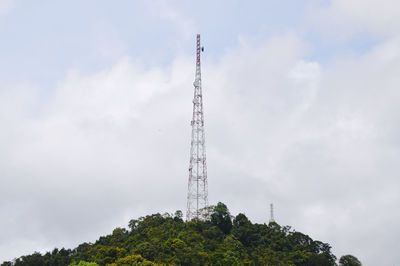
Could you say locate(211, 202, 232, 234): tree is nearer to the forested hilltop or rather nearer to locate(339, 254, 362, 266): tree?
the forested hilltop

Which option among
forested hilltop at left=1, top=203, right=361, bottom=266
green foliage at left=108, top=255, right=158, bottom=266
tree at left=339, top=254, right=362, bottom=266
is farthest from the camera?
tree at left=339, top=254, right=362, bottom=266

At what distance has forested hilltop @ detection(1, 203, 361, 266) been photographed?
55625 millimetres

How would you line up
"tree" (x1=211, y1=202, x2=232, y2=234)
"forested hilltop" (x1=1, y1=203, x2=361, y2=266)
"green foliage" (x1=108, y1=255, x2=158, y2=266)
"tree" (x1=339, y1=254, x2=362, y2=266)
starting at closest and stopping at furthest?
1. "green foliage" (x1=108, y1=255, x2=158, y2=266)
2. "forested hilltop" (x1=1, y1=203, x2=361, y2=266)
3. "tree" (x1=339, y1=254, x2=362, y2=266)
4. "tree" (x1=211, y1=202, x2=232, y2=234)

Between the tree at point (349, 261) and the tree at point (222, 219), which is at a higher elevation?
the tree at point (222, 219)

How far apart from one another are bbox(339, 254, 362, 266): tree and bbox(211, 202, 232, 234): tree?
18919mm

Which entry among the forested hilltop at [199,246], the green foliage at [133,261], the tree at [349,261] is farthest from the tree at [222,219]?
the green foliage at [133,261]

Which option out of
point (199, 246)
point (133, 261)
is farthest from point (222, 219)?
point (133, 261)

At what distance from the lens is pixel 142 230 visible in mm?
72875

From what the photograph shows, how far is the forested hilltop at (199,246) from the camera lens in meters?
55.6

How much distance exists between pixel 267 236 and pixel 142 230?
21405 mm

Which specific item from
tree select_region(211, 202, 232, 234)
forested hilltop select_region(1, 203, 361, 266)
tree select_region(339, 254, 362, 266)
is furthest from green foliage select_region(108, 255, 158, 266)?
tree select_region(339, 254, 362, 266)

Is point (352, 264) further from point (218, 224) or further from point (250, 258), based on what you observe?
point (218, 224)

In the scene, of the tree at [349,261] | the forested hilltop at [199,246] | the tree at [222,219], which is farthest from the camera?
the tree at [222,219]

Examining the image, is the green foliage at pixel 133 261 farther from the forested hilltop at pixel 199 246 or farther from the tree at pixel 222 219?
the tree at pixel 222 219
